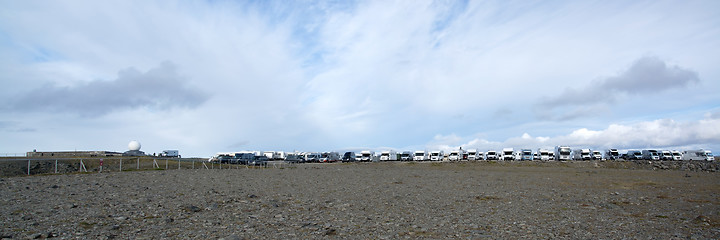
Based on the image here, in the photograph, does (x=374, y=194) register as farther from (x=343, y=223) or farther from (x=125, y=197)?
(x=125, y=197)

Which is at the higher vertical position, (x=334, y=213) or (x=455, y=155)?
(x=455, y=155)

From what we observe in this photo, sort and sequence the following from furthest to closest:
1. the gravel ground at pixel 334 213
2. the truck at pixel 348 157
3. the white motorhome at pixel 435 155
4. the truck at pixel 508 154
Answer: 1. the truck at pixel 348 157
2. the white motorhome at pixel 435 155
3. the truck at pixel 508 154
4. the gravel ground at pixel 334 213

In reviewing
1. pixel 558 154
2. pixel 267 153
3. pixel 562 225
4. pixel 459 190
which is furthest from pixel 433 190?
pixel 267 153

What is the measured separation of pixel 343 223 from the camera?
41.5ft

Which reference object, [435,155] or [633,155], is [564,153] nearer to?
[633,155]

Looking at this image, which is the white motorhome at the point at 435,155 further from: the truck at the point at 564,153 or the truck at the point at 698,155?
the truck at the point at 698,155

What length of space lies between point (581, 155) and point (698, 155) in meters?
17.7

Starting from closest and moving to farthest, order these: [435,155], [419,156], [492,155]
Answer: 1. [492,155]
2. [419,156]
3. [435,155]

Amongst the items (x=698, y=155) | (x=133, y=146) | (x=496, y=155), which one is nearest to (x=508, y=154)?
(x=496, y=155)

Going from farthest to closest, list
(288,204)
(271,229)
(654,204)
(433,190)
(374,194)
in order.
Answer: (433,190), (374,194), (654,204), (288,204), (271,229)

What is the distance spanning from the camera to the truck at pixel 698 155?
6921 centimetres

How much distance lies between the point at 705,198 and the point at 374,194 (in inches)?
619

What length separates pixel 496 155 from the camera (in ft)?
267

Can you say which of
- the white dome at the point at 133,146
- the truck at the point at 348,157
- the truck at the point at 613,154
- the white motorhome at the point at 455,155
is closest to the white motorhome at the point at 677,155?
the truck at the point at 613,154
